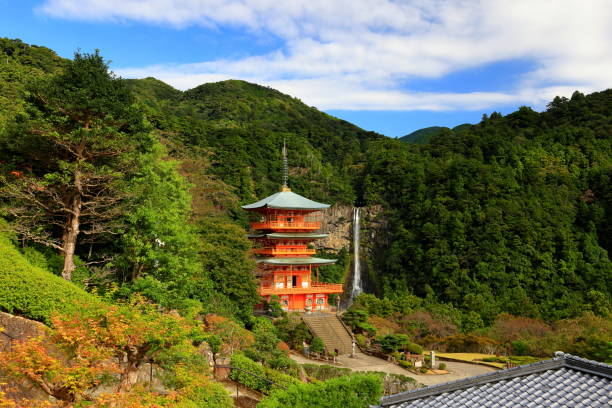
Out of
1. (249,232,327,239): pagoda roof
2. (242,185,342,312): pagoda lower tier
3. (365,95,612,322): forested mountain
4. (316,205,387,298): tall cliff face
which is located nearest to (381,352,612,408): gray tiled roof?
(242,185,342,312): pagoda lower tier

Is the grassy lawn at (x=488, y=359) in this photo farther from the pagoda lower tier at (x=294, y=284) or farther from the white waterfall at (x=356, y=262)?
the white waterfall at (x=356, y=262)

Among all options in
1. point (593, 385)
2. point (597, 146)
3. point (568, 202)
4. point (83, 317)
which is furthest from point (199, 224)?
point (597, 146)

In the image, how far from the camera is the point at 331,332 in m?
22.5

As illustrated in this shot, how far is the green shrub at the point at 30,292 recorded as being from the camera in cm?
1027

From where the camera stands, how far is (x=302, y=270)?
28562 millimetres

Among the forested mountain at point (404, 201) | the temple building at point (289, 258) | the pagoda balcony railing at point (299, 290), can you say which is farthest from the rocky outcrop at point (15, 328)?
the temple building at point (289, 258)

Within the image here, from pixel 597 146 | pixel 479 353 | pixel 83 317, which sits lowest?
pixel 479 353

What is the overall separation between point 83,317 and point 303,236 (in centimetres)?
2109

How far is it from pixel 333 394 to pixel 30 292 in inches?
282

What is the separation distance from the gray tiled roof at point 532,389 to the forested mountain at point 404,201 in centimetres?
923

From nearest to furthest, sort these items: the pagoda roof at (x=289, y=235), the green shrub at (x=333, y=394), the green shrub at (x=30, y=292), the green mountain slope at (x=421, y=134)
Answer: the green shrub at (x=333, y=394) < the green shrub at (x=30, y=292) < the pagoda roof at (x=289, y=235) < the green mountain slope at (x=421, y=134)

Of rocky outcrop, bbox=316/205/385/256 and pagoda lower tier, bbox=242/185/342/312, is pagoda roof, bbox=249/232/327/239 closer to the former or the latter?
pagoda lower tier, bbox=242/185/342/312

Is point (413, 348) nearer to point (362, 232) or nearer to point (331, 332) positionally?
point (331, 332)

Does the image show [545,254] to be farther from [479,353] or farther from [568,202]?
[479,353]
